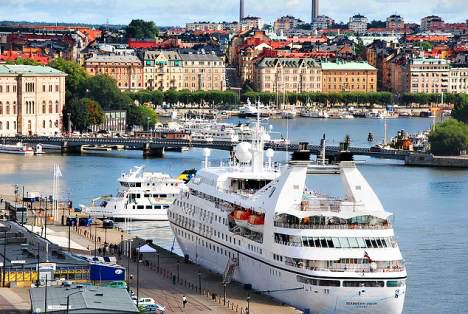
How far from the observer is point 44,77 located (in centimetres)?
6481

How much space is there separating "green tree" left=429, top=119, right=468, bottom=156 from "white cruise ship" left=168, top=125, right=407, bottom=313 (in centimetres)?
2826

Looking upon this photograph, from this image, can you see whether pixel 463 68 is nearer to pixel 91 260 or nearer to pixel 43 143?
pixel 43 143

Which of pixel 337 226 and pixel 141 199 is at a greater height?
pixel 337 226

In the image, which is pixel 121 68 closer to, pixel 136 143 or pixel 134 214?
pixel 136 143

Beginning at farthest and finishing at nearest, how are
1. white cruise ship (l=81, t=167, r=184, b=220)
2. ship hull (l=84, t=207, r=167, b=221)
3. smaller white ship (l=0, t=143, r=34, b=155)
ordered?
smaller white ship (l=0, t=143, r=34, b=155)
white cruise ship (l=81, t=167, r=184, b=220)
ship hull (l=84, t=207, r=167, b=221)

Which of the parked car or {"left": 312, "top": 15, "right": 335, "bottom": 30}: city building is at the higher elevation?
{"left": 312, "top": 15, "right": 335, "bottom": 30}: city building

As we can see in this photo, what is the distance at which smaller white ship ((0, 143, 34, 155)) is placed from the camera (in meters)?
56.9

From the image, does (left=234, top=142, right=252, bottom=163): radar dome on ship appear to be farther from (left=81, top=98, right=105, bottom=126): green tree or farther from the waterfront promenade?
(left=81, top=98, right=105, bottom=126): green tree

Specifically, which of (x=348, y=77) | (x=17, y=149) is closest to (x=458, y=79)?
(x=348, y=77)

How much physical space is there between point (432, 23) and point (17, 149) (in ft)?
367

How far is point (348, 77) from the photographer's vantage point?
108m

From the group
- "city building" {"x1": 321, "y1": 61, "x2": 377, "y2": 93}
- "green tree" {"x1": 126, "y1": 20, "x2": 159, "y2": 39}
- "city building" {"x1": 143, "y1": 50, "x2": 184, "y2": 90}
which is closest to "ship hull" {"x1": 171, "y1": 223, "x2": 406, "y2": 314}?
"city building" {"x1": 143, "y1": 50, "x2": 184, "y2": 90}

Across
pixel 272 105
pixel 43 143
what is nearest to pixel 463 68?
pixel 272 105

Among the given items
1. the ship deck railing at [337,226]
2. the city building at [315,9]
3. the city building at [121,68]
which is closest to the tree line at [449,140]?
the ship deck railing at [337,226]
